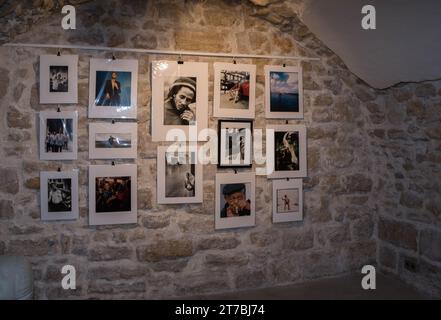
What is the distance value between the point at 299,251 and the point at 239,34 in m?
1.75

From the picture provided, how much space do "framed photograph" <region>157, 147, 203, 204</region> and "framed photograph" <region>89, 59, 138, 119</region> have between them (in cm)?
38

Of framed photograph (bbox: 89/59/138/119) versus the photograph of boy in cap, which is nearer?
framed photograph (bbox: 89/59/138/119)

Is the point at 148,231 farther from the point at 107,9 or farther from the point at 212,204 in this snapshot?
the point at 107,9

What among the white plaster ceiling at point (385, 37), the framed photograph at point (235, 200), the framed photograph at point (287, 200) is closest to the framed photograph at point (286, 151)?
the framed photograph at point (287, 200)

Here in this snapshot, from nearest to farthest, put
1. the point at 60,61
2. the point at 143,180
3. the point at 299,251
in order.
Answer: the point at 60,61, the point at 143,180, the point at 299,251

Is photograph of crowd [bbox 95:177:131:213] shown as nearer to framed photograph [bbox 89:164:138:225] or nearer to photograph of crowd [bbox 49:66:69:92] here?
framed photograph [bbox 89:164:138:225]

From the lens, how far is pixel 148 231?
102 inches

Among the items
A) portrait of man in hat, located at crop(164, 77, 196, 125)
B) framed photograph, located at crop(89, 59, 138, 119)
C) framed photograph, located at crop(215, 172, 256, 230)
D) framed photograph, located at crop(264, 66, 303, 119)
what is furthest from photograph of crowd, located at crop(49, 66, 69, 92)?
framed photograph, located at crop(264, 66, 303, 119)

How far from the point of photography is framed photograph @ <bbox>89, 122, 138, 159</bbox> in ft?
8.07

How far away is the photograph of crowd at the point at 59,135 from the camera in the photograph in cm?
240

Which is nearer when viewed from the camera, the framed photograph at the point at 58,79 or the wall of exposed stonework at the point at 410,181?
the framed photograph at the point at 58,79

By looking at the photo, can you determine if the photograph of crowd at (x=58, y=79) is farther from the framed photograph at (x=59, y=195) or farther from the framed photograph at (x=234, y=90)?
the framed photograph at (x=234, y=90)

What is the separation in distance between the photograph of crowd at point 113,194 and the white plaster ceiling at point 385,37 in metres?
1.77

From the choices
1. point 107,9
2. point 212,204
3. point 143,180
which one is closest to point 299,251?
point 212,204
